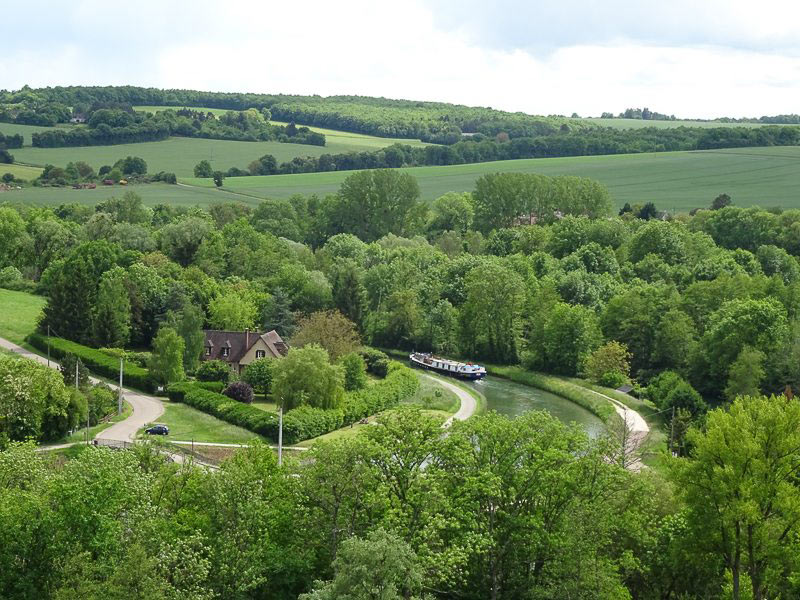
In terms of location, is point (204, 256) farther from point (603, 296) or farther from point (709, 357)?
point (709, 357)

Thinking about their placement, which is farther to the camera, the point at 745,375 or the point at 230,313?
the point at 230,313

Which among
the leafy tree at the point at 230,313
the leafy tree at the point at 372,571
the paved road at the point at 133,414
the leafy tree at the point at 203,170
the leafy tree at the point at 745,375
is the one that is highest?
the leafy tree at the point at 372,571

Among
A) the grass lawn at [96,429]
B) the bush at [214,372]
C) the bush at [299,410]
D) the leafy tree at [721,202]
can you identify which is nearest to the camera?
the grass lawn at [96,429]

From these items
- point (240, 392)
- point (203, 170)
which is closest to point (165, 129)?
point (203, 170)

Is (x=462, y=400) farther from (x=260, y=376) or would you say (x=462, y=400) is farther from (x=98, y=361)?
(x=98, y=361)

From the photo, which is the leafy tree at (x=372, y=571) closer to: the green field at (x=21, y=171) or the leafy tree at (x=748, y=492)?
the leafy tree at (x=748, y=492)

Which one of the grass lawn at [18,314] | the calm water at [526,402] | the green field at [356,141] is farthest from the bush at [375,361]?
the green field at [356,141]
